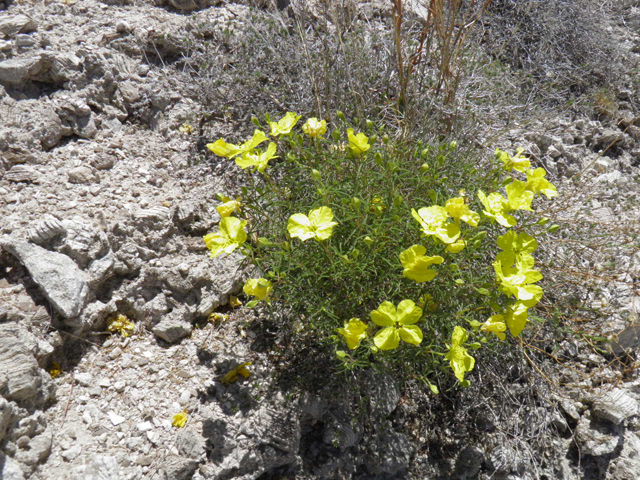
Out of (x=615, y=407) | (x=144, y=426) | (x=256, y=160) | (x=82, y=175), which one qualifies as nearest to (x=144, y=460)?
(x=144, y=426)

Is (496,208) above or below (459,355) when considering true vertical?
above

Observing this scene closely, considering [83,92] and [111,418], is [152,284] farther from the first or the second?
[83,92]

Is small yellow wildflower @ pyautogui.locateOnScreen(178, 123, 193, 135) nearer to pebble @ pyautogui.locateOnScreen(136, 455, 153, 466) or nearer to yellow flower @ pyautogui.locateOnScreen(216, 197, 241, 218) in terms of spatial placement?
yellow flower @ pyautogui.locateOnScreen(216, 197, 241, 218)

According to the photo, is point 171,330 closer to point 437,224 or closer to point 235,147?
point 235,147

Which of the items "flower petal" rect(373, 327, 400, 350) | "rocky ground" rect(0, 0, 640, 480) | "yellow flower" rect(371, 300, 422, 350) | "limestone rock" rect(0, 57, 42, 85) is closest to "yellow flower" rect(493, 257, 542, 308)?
"yellow flower" rect(371, 300, 422, 350)

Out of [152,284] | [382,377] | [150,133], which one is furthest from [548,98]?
[152,284]

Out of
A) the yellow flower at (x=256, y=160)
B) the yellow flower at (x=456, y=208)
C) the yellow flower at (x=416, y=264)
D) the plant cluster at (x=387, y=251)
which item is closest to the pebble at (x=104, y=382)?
the plant cluster at (x=387, y=251)
